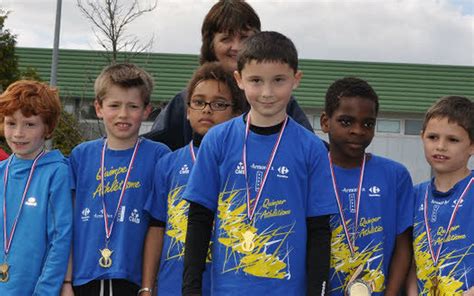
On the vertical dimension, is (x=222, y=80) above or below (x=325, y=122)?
above

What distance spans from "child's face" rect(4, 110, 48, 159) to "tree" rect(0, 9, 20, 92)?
713 inches

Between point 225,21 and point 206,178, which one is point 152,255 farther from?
point 225,21

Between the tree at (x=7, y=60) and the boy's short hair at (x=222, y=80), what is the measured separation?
18389mm

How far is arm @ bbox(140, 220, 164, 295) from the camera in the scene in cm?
466

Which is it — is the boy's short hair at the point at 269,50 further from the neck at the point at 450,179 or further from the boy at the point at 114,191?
the neck at the point at 450,179

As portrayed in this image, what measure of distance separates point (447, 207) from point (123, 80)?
2.07 m

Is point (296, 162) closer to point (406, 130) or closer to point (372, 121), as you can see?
point (372, 121)

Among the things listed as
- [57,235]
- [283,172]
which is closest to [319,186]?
[283,172]

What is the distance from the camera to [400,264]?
184 inches

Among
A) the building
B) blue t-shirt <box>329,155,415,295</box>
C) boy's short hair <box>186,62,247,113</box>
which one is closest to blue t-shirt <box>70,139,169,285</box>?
boy's short hair <box>186,62,247,113</box>

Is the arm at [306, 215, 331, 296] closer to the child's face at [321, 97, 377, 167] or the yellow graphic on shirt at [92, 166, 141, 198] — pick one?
the child's face at [321, 97, 377, 167]

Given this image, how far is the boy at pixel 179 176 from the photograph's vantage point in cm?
452

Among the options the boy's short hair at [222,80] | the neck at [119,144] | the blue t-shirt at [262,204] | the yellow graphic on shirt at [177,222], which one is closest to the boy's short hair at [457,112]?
the blue t-shirt at [262,204]

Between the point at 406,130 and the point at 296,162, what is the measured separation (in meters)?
27.7
